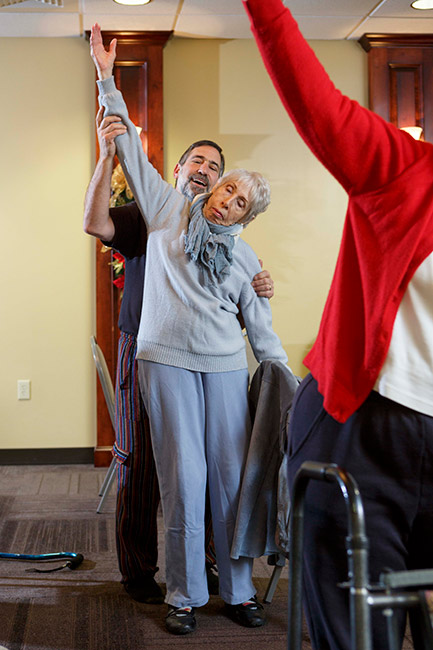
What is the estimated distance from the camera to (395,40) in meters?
4.65

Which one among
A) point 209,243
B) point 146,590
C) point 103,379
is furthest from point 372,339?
point 103,379

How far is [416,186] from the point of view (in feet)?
3.31

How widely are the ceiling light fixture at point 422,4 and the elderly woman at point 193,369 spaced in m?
2.56

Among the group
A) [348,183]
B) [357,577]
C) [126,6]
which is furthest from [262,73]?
[357,577]

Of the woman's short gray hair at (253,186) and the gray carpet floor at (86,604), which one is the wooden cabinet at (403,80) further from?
the gray carpet floor at (86,604)

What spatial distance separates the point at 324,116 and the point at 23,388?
3946mm

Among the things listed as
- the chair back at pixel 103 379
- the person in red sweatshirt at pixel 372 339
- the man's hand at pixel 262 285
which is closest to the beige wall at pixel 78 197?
the chair back at pixel 103 379

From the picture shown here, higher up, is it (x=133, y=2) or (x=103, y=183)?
(x=133, y=2)

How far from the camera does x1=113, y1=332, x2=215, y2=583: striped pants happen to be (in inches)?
92.6

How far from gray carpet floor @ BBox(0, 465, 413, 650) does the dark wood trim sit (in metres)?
3.24

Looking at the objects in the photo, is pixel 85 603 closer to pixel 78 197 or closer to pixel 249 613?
pixel 249 613

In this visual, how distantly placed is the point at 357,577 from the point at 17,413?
417 centimetres

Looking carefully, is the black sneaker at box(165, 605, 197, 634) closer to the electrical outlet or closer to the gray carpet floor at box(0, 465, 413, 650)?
the gray carpet floor at box(0, 465, 413, 650)

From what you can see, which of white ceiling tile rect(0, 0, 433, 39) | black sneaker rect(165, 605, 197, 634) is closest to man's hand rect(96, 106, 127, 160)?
black sneaker rect(165, 605, 197, 634)
